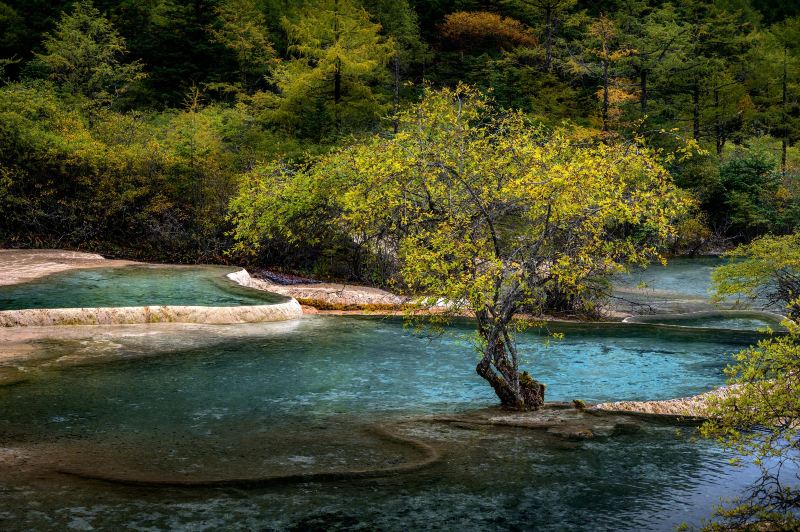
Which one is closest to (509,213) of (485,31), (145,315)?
(145,315)

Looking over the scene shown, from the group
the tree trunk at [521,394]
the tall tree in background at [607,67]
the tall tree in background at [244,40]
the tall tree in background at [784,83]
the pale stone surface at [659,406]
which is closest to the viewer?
the tree trunk at [521,394]

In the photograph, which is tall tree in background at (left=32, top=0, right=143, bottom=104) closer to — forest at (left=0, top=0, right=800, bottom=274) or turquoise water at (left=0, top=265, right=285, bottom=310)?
forest at (left=0, top=0, right=800, bottom=274)

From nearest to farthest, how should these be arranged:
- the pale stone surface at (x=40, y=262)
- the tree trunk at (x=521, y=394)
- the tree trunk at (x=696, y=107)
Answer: the tree trunk at (x=521, y=394) < the pale stone surface at (x=40, y=262) < the tree trunk at (x=696, y=107)

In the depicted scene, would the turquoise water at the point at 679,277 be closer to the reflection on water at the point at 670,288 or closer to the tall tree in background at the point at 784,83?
the reflection on water at the point at 670,288

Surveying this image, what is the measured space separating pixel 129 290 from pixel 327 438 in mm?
12179

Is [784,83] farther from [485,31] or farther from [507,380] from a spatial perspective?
[507,380]

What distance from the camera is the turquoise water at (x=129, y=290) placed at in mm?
19344

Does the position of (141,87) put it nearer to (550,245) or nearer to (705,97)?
(705,97)

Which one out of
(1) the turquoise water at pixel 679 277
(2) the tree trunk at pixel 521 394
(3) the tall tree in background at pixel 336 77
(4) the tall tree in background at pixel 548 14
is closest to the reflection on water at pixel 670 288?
(1) the turquoise water at pixel 679 277

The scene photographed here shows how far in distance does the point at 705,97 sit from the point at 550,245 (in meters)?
48.8

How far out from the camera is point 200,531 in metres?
7.84

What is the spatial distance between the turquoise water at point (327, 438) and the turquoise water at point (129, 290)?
6.94 feet

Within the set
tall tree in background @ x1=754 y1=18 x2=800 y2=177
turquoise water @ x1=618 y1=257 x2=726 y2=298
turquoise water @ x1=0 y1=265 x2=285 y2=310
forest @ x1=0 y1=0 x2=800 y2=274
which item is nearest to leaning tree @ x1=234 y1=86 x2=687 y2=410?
forest @ x1=0 y1=0 x2=800 y2=274

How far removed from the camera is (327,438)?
1130cm
